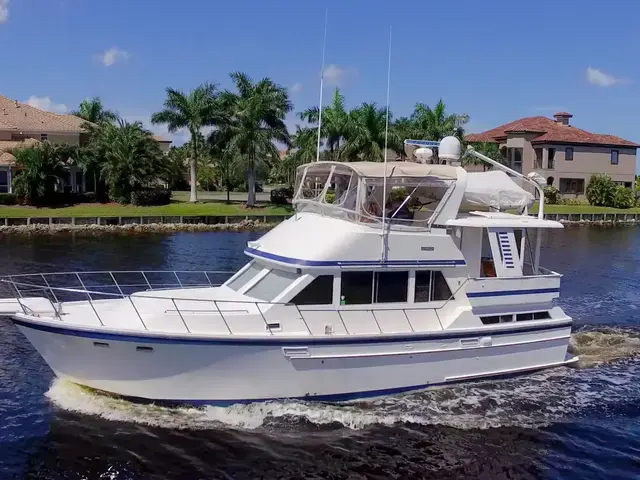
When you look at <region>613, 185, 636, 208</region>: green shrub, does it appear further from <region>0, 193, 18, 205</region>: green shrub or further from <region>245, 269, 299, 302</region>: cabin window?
<region>245, 269, 299, 302</region>: cabin window

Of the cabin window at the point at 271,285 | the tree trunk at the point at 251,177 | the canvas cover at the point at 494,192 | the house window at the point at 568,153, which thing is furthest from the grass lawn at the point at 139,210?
the canvas cover at the point at 494,192

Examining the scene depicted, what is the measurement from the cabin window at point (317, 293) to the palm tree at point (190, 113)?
41.0 metres

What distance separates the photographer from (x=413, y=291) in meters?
13.0

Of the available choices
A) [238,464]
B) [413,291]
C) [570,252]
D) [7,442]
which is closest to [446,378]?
[413,291]

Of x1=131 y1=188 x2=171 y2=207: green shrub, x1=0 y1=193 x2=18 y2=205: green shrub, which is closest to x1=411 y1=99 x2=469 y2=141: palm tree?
x1=131 y1=188 x2=171 y2=207: green shrub

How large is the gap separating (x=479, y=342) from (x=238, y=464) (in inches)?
212

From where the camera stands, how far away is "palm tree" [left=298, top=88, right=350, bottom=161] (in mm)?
50375

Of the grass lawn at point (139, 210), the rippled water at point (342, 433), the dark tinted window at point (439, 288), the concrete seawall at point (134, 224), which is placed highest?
the dark tinted window at point (439, 288)

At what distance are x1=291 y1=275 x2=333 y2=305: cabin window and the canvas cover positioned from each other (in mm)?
3886

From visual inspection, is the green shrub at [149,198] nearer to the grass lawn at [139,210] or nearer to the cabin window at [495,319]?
the grass lawn at [139,210]

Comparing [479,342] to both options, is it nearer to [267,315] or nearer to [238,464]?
[267,315]

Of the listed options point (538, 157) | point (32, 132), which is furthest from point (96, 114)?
point (538, 157)

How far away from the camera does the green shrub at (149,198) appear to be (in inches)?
1945

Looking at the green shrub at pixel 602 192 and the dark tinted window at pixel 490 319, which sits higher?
the green shrub at pixel 602 192
